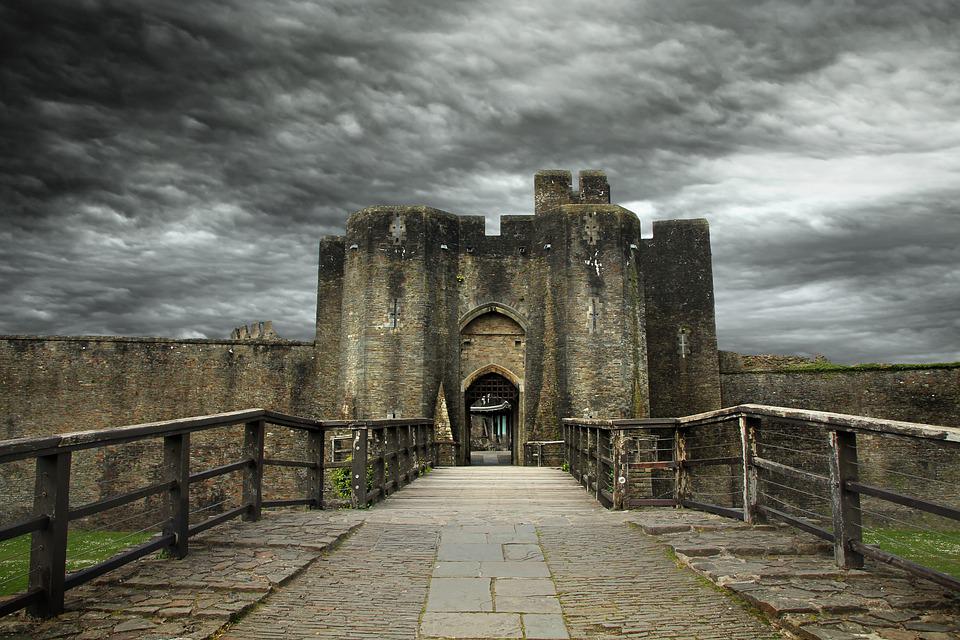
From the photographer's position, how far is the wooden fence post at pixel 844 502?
179 inches

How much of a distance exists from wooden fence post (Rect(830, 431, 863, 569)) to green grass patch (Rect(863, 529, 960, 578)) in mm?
11922

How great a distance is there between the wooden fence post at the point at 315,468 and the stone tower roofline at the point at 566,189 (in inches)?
591

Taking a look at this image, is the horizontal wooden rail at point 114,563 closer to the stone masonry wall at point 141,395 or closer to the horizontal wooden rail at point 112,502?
the horizontal wooden rail at point 112,502

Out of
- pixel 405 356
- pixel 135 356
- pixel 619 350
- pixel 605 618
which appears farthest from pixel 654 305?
pixel 605 618

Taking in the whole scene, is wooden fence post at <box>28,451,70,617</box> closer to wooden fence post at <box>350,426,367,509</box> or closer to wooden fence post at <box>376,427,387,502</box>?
wooden fence post at <box>350,426,367,509</box>

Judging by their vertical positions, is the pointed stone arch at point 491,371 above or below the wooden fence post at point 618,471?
above

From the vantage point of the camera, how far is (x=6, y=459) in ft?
11.1

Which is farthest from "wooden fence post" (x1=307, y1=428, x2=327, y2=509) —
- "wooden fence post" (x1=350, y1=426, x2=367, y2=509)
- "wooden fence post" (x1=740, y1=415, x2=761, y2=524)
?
"wooden fence post" (x1=740, y1=415, x2=761, y2=524)

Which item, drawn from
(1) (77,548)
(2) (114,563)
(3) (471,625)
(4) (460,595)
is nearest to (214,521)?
(2) (114,563)

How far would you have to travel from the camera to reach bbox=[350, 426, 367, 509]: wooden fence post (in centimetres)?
782

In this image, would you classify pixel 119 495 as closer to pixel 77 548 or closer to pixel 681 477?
pixel 681 477

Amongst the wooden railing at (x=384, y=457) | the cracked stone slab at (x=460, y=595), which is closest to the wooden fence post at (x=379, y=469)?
the wooden railing at (x=384, y=457)

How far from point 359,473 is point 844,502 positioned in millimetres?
4946

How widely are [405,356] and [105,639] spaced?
15.9 m
